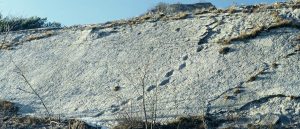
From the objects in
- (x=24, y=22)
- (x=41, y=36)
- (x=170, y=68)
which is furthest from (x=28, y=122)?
(x=24, y=22)

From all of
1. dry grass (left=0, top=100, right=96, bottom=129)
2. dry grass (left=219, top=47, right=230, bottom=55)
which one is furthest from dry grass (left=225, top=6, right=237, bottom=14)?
dry grass (left=0, top=100, right=96, bottom=129)

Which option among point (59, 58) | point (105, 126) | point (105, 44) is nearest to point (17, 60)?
point (59, 58)

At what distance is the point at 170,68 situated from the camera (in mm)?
13359

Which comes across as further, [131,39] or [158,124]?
[131,39]

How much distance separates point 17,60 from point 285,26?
6.78m

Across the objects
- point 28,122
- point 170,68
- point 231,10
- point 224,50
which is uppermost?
point 231,10

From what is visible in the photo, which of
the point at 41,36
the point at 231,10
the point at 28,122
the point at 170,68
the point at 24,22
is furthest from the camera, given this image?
the point at 24,22

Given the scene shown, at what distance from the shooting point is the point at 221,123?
10578 mm

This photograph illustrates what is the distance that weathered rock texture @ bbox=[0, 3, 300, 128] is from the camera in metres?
11.3

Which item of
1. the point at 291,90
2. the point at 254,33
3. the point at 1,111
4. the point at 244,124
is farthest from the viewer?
the point at 254,33

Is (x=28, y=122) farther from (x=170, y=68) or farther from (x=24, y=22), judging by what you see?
(x=24, y=22)

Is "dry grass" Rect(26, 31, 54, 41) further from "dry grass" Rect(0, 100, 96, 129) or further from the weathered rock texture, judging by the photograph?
"dry grass" Rect(0, 100, 96, 129)

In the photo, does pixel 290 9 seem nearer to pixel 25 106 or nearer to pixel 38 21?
pixel 25 106

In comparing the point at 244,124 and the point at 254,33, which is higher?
the point at 254,33
